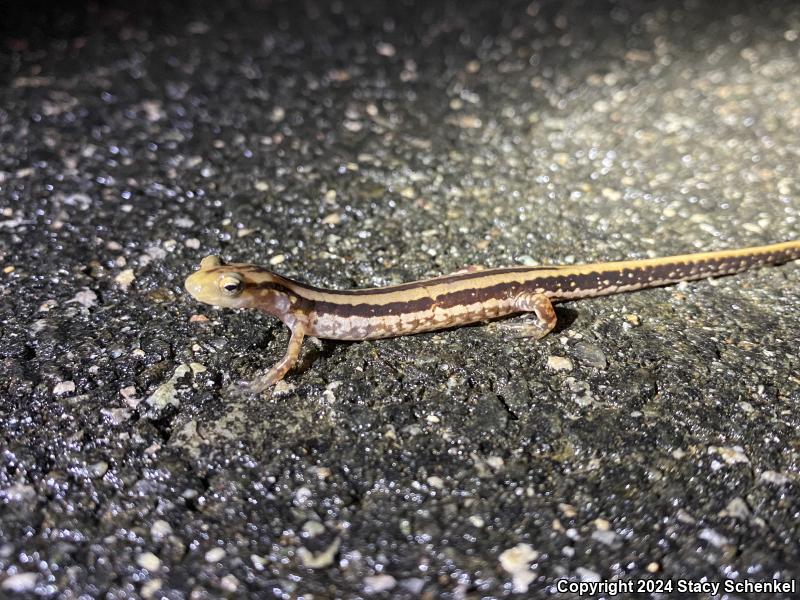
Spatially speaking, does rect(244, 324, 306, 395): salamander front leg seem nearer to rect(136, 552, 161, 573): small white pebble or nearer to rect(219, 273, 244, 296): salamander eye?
rect(219, 273, 244, 296): salamander eye

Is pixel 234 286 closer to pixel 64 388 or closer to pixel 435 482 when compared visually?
pixel 64 388

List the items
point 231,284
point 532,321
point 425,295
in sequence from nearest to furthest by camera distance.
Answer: point 231,284
point 425,295
point 532,321

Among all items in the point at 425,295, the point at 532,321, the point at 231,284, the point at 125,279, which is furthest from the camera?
the point at 125,279

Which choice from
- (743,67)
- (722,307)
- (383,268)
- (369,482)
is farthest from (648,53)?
(369,482)

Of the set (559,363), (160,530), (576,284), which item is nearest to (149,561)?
(160,530)

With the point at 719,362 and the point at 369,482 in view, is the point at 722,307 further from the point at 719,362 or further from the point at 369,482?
the point at 369,482

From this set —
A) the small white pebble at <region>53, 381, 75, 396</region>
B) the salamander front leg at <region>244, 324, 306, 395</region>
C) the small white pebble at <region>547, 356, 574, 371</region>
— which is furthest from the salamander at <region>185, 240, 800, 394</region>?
the small white pebble at <region>53, 381, 75, 396</region>
